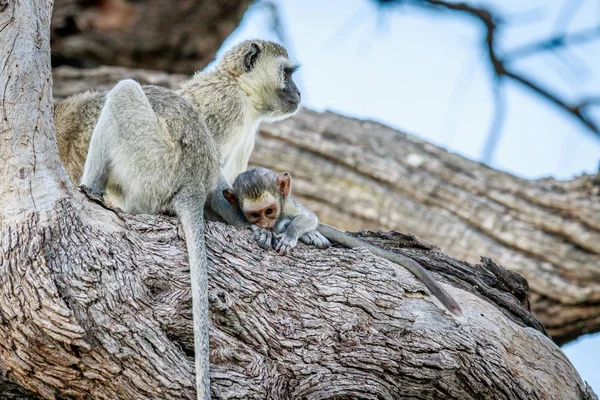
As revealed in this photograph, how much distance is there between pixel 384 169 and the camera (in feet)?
28.5

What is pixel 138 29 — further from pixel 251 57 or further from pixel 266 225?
pixel 266 225

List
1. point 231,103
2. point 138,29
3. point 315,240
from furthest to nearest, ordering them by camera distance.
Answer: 1. point 138,29
2. point 231,103
3. point 315,240

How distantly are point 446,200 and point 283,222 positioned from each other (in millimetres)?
3543

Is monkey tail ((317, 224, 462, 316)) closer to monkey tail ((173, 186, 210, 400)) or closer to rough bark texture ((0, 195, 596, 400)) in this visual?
rough bark texture ((0, 195, 596, 400))

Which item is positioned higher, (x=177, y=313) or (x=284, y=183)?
(x=284, y=183)

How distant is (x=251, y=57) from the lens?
261 inches

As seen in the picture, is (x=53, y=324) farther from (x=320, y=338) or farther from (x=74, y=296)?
(x=320, y=338)

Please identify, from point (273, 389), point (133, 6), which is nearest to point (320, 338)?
point (273, 389)

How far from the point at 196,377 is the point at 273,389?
21.9 inches

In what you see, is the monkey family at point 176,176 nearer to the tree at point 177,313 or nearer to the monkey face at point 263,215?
the monkey face at point 263,215

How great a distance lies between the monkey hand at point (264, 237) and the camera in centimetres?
473

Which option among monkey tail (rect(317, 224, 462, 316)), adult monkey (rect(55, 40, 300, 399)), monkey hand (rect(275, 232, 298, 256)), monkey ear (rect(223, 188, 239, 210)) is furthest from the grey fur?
monkey tail (rect(317, 224, 462, 316))

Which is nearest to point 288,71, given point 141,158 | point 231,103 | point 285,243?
point 231,103

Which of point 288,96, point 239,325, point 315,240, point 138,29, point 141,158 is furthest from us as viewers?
point 138,29
